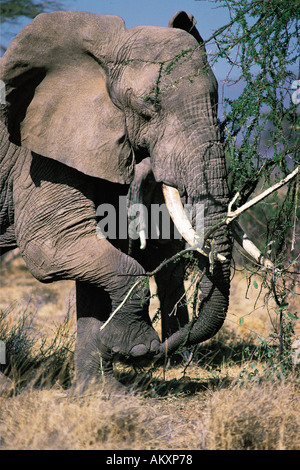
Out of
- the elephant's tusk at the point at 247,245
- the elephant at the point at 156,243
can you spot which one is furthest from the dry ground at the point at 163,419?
the elephant at the point at 156,243

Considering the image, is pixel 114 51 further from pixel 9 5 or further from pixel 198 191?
pixel 9 5

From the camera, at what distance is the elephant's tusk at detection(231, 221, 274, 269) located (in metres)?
3.82

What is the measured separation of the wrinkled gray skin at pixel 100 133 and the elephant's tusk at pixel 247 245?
16 cm

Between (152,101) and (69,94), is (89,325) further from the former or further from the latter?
(152,101)

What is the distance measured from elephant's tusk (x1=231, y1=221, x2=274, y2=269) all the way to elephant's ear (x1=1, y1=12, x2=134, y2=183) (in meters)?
0.77

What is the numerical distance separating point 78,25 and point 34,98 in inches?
21.2

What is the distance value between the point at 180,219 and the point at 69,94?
1113 millimetres

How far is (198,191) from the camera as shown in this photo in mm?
3832

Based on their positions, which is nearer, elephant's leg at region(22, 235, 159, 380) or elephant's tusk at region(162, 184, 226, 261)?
elephant's tusk at region(162, 184, 226, 261)

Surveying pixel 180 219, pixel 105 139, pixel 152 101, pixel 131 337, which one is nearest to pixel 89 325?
pixel 131 337

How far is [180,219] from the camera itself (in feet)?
13.1

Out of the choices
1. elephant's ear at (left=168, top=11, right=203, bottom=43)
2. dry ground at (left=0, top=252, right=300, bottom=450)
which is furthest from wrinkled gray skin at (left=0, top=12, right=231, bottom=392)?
dry ground at (left=0, top=252, right=300, bottom=450)

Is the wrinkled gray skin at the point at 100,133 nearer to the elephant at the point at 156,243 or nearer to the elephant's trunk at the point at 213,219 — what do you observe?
the elephant's trunk at the point at 213,219

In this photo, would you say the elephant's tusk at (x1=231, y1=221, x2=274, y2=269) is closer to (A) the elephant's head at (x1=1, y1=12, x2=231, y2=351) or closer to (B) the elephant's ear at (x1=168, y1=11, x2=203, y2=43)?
(A) the elephant's head at (x1=1, y1=12, x2=231, y2=351)
